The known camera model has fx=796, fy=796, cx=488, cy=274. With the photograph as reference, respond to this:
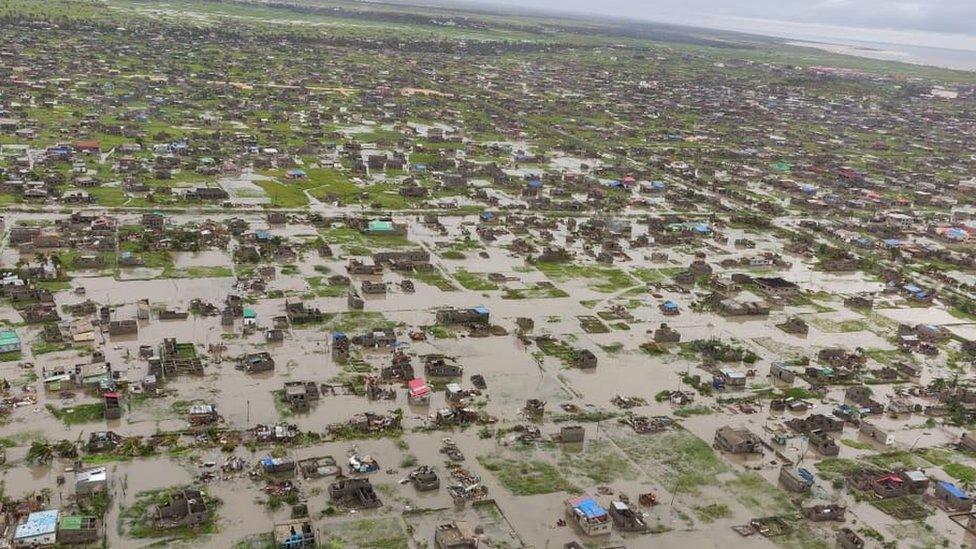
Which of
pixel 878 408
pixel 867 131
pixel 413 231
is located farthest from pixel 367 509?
pixel 867 131

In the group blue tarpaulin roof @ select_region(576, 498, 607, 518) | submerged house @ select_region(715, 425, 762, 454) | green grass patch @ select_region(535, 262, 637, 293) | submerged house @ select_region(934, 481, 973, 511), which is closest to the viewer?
blue tarpaulin roof @ select_region(576, 498, 607, 518)

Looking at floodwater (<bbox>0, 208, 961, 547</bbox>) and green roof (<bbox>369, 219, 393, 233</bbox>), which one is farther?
green roof (<bbox>369, 219, 393, 233</bbox>)

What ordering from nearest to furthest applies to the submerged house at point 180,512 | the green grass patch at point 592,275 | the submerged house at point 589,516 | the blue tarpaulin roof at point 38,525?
the blue tarpaulin roof at point 38,525
the submerged house at point 180,512
the submerged house at point 589,516
the green grass patch at point 592,275

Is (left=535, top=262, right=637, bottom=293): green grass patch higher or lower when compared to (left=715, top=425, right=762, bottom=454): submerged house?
higher

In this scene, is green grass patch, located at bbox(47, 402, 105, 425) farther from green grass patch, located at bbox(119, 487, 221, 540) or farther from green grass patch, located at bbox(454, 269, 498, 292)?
green grass patch, located at bbox(454, 269, 498, 292)

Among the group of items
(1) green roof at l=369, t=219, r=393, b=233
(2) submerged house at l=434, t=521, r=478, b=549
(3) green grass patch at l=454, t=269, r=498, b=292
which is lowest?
(2) submerged house at l=434, t=521, r=478, b=549

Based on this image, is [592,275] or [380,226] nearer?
[592,275]

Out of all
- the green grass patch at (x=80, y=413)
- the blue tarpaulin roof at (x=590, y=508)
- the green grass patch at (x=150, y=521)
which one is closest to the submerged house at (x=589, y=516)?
the blue tarpaulin roof at (x=590, y=508)

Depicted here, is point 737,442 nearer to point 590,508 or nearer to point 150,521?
point 590,508

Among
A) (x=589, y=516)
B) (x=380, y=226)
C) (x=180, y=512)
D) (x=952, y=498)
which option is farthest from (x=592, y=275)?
(x=180, y=512)

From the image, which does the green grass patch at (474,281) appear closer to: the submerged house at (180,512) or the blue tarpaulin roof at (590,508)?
the blue tarpaulin roof at (590,508)

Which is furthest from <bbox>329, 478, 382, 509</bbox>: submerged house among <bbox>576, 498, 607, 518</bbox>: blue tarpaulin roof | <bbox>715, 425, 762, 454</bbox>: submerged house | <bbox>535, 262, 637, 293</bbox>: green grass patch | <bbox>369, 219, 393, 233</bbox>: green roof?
<bbox>369, 219, 393, 233</bbox>: green roof
